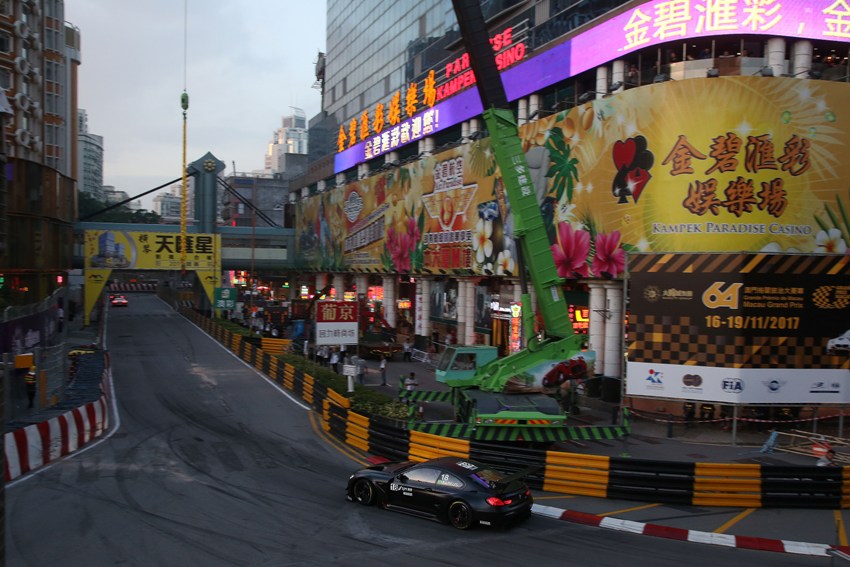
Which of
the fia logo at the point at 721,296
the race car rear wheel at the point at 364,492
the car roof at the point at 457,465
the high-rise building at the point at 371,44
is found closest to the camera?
the car roof at the point at 457,465

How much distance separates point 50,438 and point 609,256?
67.3ft

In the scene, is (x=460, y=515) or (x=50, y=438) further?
(x=50, y=438)

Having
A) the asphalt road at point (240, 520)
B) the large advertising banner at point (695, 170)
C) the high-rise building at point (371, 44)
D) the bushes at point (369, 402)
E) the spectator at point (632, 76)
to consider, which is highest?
the high-rise building at point (371, 44)

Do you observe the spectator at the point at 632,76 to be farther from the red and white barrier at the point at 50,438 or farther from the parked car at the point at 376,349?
the red and white barrier at the point at 50,438

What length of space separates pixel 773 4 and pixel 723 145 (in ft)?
18.5

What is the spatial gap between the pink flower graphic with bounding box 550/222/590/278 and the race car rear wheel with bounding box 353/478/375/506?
1684 centimetres

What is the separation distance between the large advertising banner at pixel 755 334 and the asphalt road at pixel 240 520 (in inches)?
379

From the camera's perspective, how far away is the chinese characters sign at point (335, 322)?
26922 mm

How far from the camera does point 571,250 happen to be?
29047 millimetres

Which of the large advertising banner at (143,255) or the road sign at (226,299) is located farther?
the large advertising banner at (143,255)

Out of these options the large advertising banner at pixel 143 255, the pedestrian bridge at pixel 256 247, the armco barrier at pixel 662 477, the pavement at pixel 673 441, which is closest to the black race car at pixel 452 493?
the armco barrier at pixel 662 477

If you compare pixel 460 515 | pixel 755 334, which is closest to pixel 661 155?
pixel 755 334

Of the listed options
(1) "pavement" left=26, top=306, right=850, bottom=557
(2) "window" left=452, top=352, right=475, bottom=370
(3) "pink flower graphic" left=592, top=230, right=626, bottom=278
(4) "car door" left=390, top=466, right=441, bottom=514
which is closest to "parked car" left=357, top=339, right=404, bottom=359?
(1) "pavement" left=26, top=306, right=850, bottom=557

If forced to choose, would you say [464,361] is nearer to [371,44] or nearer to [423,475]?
[423,475]
